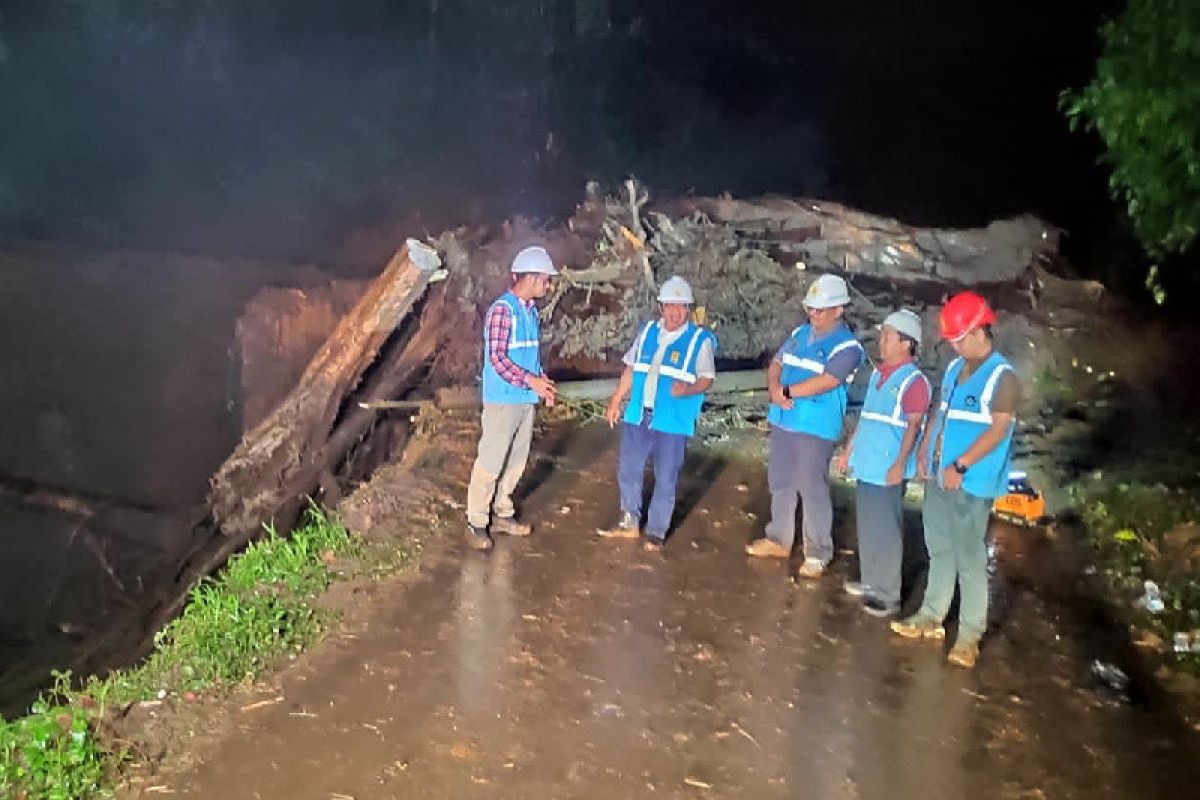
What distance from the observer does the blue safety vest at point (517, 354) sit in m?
6.59

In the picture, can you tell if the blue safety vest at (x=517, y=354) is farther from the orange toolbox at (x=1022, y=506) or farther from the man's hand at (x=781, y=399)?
the orange toolbox at (x=1022, y=506)

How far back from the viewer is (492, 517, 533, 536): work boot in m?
7.31

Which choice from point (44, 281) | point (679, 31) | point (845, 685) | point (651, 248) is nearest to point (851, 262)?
point (651, 248)

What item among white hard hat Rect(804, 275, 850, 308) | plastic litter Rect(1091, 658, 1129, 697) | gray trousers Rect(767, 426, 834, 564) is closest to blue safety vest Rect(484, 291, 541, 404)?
gray trousers Rect(767, 426, 834, 564)

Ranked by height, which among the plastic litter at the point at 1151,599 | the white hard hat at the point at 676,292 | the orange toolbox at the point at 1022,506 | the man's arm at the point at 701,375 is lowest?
the plastic litter at the point at 1151,599

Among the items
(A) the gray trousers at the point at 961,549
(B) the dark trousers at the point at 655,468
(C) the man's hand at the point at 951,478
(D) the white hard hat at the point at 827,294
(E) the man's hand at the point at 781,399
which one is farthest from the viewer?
(B) the dark trousers at the point at 655,468

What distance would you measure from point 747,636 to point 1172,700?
7.53ft

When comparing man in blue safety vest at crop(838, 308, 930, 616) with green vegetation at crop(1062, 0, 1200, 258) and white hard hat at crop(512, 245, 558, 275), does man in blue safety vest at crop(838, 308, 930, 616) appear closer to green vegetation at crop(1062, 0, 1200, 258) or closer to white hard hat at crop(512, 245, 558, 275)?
white hard hat at crop(512, 245, 558, 275)

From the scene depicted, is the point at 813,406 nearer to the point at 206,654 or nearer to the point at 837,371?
the point at 837,371

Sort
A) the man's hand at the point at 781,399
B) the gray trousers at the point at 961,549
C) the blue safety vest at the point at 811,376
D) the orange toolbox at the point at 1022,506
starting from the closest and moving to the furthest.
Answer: the gray trousers at the point at 961,549 < the blue safety vest at the point at 811,376 < the man's hand at the point at 781,399 < the orange toolbox at the point at 1022,506

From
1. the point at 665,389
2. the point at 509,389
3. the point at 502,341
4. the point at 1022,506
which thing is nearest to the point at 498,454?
the point at 509,389

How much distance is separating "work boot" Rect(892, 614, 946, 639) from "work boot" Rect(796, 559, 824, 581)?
0.80 metres

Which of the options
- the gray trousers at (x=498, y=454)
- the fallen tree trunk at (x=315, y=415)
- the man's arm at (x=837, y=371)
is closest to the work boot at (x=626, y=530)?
the gray trousers at (x=498, y=454)

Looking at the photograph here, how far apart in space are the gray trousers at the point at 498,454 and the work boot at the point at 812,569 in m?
2.04
